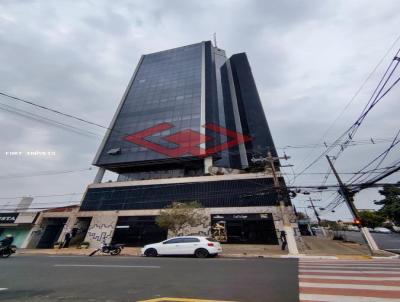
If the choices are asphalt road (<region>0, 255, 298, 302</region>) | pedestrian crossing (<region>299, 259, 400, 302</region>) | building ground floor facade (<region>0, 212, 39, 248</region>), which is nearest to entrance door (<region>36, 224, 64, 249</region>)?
building ground floor facade (<region>0, 212, 39, 248</region>)

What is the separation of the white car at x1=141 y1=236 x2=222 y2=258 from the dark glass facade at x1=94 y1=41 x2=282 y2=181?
19456mm

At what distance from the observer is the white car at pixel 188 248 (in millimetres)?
14859

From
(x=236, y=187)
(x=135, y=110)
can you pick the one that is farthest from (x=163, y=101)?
(x=236, y=187)

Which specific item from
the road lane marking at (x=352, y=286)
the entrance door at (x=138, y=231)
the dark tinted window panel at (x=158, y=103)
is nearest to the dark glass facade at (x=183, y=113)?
the dark tinted window panel at (x=158, y=103)

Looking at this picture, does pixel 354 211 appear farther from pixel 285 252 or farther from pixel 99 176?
pixel 99 176

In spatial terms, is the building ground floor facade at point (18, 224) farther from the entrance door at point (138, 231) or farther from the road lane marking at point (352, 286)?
the road lane marking at point (352, 286)

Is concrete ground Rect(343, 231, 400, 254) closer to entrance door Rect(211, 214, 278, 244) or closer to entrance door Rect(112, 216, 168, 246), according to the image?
entrance door Rect(211, 214, 278, 244)

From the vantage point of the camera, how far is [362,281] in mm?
6316

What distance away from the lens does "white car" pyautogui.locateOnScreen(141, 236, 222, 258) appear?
14859 mm

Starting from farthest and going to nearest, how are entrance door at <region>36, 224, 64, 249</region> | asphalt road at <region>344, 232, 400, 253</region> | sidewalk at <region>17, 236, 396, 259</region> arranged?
entrance door at <region>36, 224, 64, 249</region>, asphalt road at <region>344, 232, 400, 253</region>, sidewalk at <region>17, 236, 396, 259</region>

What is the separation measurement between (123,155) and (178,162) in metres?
10.4

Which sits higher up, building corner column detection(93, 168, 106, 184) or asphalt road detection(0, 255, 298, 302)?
building corner column detection(93, 168, 106, 184)

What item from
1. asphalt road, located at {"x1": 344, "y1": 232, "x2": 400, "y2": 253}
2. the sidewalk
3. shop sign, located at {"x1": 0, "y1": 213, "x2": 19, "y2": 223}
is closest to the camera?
the sidewalk

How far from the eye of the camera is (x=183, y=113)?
42.4m
